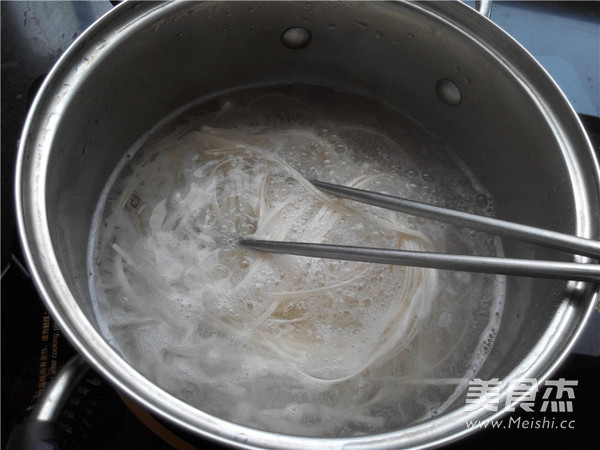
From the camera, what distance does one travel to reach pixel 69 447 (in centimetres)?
108

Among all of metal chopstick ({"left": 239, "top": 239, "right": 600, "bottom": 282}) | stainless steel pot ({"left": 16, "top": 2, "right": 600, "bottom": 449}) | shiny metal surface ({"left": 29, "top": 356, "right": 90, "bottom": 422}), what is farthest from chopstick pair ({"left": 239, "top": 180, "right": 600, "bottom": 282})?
shiny metal surface ({"left": 29, "top": 356, "right": 90, "bottom": 422})

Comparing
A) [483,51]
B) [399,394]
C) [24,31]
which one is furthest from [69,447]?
[483,51]

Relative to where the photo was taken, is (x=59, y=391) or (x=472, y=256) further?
(x=59, y=391)

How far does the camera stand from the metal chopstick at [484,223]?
0.95m

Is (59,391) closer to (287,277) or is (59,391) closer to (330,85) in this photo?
(287,277)

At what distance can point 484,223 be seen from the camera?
1.05m

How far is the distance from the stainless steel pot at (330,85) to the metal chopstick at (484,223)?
0.11m

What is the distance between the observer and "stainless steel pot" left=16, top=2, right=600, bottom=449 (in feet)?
3.00

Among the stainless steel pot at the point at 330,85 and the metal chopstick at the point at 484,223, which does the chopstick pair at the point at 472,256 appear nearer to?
the metal chopstick at the point at 484,223

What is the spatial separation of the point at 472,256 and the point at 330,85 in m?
0.80

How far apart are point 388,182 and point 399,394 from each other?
58 centimetres

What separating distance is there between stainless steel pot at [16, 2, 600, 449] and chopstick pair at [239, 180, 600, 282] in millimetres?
102

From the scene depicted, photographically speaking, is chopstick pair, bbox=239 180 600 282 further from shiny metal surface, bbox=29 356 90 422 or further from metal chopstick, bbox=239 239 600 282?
shiny metal surface, bbox=29 356 90 422

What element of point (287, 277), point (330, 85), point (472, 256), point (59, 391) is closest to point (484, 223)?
point (472, 256)
